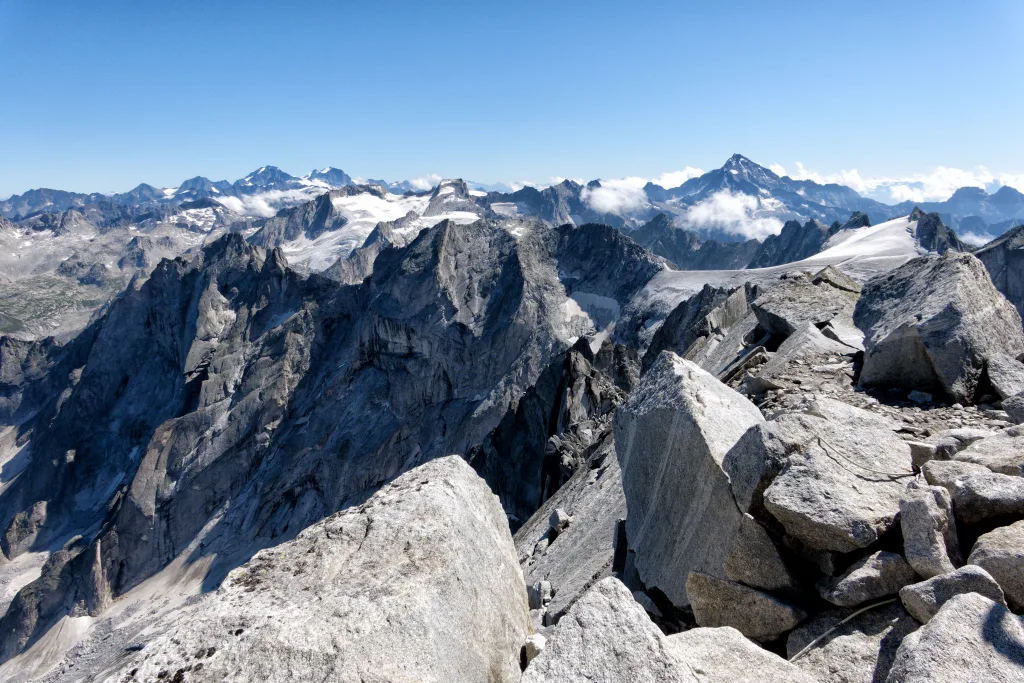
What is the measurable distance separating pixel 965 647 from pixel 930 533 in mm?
1275

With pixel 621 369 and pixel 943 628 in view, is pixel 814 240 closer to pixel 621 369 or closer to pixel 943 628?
pixel 621 369

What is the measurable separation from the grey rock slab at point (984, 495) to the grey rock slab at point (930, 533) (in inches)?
6.1

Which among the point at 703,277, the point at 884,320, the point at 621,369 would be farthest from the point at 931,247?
the point at 884,320

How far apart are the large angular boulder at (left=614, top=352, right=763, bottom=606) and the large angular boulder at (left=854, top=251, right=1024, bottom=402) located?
148 inches

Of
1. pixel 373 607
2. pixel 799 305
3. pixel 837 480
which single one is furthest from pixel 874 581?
pixel 799 305

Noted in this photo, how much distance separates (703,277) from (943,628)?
95569 millimetres

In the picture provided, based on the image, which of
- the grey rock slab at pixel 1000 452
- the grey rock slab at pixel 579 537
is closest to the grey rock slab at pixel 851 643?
the grey rock slab at pixel 1000 452

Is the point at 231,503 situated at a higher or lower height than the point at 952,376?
lower

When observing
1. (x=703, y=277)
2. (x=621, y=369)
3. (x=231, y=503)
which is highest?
(x=703, y=277)

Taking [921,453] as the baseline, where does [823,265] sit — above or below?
below

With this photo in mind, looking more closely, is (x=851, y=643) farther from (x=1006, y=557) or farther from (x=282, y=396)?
(x=282, y=396)

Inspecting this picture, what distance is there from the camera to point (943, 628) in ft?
A: 13.7

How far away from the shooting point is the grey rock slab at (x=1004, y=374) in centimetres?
895

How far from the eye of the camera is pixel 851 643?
5.13m
